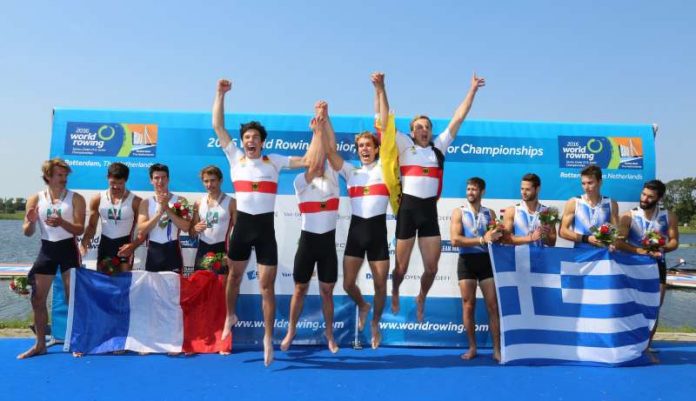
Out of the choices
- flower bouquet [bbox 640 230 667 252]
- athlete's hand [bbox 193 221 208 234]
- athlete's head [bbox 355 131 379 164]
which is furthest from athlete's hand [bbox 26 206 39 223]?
flower bouquet [bbox 640 230 667 252]

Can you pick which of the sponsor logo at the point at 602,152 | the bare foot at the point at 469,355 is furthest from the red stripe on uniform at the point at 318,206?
the sponsor logo at the point at 602,152

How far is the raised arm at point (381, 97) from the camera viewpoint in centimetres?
511

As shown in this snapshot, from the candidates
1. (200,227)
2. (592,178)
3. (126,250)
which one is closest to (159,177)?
(200,227)

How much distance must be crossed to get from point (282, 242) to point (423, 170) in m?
2.17

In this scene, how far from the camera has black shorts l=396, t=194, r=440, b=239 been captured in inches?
203

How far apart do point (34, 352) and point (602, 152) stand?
25.1ft

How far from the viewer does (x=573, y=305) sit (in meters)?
5.39

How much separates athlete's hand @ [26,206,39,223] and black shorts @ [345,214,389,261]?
369 centimetres

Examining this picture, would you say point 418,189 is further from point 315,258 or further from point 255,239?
point 255,239

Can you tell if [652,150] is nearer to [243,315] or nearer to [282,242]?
[282,242]

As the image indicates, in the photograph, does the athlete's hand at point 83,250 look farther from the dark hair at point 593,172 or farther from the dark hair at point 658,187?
the dark hair at point 658,187

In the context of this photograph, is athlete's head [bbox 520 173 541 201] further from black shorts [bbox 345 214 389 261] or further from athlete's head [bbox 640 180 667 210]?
black shorts [bbox 345 214 389 261]

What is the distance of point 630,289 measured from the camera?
545 centimetres

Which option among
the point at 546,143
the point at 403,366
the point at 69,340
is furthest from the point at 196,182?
the point at 546,143
